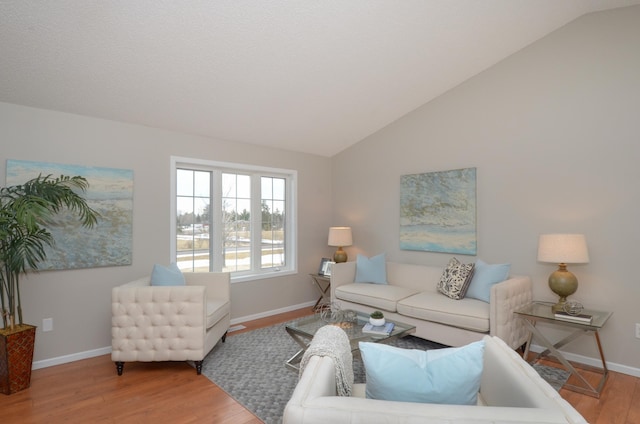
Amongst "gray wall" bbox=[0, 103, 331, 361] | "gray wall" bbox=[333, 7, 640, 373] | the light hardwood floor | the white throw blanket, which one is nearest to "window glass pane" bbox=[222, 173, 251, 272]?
"gray wall" bbox=[0, 103, 331, 361]

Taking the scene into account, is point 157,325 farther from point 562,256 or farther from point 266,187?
point 562,256

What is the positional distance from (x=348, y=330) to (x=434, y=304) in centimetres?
108

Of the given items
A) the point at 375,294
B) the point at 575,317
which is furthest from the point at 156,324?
the point at 575,317

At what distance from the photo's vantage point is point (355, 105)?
13.9 feet

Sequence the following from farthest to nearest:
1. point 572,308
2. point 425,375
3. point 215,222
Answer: point 215,222 → point 572,308 → point 425,375

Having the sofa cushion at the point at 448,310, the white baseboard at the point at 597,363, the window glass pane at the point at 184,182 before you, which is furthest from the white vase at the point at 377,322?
the window glass pane at the point at 184,182

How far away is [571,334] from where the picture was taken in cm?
307

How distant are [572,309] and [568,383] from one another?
589 millimetres

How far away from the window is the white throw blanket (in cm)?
293

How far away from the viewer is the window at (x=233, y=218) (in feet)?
13.8

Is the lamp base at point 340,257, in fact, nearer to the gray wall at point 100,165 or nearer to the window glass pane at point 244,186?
the gray wall at point 100,165

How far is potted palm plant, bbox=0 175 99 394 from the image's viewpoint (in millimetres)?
2637

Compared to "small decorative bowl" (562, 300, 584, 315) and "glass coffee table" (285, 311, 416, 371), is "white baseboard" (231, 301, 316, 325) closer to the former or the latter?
"glass coffee table" (285, 311, 416, 371)

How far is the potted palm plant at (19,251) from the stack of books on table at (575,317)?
13.6ft
